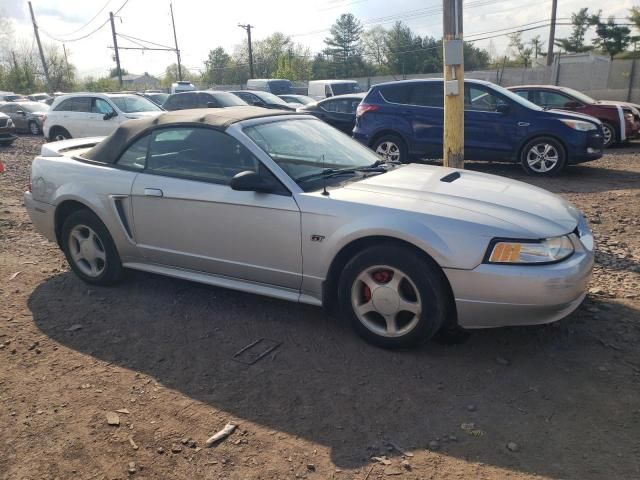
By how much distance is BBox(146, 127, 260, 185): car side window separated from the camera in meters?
3.94

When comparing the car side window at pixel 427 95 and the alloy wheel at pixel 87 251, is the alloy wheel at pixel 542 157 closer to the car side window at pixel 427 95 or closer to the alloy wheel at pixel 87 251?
the car side window at pixel 427 95

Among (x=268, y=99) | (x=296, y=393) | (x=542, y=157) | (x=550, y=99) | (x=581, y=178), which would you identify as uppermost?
(x=268, y=99)

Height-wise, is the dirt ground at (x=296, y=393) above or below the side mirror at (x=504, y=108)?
below

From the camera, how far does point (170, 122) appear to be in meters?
4.34

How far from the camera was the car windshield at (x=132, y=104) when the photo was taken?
13.6 metres

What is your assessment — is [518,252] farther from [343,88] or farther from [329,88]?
[343,88]

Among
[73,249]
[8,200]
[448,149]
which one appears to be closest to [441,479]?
[73,249]

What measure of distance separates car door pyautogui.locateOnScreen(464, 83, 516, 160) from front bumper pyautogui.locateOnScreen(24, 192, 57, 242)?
7.10m

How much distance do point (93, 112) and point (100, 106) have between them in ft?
0.79

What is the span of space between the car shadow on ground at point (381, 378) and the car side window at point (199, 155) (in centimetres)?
106

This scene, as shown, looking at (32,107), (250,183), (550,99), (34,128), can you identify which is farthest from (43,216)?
(32,107)

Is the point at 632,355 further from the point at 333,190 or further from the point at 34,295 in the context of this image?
the point at 34,295

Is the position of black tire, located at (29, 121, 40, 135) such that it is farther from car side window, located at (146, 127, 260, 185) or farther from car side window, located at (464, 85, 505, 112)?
car side window, located at (146, 127, 260, 185)

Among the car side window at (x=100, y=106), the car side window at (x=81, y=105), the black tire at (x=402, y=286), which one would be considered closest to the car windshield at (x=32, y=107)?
the car side window at (x=81, y=105)
